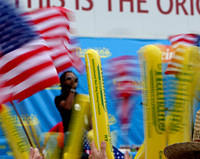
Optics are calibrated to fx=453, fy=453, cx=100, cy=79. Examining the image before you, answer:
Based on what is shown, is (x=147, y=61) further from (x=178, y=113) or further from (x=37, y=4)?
(x=37, y=4)

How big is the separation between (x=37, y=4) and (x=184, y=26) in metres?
2.41

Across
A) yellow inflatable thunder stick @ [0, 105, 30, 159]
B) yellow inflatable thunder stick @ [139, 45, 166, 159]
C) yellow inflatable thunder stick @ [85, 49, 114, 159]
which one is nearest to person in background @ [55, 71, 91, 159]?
yellow inflatable thunder stick @ [0, 105, 30, 159]

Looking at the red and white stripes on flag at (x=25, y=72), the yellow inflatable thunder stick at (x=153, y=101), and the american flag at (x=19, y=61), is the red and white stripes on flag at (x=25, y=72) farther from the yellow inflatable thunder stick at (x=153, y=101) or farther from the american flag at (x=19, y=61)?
the yellow inflatable thunder stick at (x=153, y=101)

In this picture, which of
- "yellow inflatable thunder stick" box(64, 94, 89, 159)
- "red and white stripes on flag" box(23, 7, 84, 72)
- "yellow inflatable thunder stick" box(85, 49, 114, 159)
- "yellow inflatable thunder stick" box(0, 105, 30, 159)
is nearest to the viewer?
"yellow inflatable thunder stick" box(85, 49, 114, 159)

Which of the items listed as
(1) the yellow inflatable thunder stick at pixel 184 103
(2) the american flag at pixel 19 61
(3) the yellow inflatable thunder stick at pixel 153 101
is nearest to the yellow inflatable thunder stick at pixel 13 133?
(2) the american flag at pixel 19 61

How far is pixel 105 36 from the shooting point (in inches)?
274

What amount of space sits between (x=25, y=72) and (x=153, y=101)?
102cm

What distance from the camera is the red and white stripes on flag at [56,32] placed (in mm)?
3857

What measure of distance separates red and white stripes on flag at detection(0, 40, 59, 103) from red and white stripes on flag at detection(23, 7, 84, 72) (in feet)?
0.90

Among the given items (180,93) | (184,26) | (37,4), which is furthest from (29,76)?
(184,26)

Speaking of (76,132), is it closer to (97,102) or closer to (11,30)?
(97,102)

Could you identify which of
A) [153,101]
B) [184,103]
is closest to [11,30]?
[153,101]

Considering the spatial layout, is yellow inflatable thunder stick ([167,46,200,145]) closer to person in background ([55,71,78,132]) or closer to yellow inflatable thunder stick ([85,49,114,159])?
yellow inflatable thunder stick ([85,49,114,159])

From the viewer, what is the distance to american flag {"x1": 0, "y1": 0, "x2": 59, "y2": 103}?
3475 millimetres
